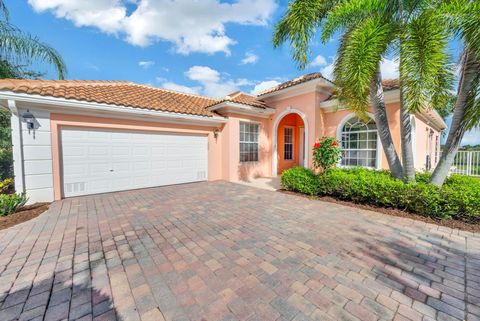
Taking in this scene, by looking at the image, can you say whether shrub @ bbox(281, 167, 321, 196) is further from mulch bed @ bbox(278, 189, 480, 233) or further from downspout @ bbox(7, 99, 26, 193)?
downspout @ bbox(7, 99, 26, 193)

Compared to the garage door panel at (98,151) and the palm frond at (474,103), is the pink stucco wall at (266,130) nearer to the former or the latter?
the garage door panel at (98,151)

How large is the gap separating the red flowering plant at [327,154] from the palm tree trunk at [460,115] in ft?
8.65

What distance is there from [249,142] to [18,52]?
10.3m

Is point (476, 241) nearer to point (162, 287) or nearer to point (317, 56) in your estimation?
point (162, 287)

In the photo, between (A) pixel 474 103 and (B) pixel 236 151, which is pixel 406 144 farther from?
(B) pixel 236 151

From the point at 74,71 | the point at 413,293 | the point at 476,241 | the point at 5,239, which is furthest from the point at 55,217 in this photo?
the point at 476,241

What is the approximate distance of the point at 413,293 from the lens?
2.35m

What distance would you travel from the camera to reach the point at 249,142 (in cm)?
1106

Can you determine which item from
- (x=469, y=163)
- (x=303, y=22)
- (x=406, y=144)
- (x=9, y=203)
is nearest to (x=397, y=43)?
(x=303, y=22)

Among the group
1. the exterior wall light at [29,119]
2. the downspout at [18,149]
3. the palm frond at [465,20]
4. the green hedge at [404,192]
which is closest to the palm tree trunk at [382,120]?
the green hedge at [404,192]

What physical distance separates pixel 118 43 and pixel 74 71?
2633 millimetres

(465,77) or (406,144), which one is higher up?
(465,77)

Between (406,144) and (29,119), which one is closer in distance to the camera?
(406,144)

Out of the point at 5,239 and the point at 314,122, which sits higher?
the point at 314,122
